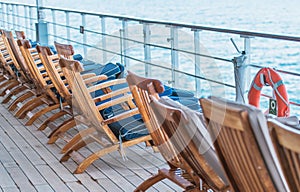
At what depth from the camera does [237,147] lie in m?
1.80

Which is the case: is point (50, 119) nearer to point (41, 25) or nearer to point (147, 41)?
point (147, 41)

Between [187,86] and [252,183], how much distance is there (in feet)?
14.7

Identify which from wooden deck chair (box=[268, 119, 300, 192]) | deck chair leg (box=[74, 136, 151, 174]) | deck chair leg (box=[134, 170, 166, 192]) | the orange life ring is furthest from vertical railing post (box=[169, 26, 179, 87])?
wooden deck chair (box=[268, 119, 300, 192])

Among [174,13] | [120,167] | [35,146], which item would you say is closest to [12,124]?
[35,146]

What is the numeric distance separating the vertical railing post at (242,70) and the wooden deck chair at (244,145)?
2.09 meters

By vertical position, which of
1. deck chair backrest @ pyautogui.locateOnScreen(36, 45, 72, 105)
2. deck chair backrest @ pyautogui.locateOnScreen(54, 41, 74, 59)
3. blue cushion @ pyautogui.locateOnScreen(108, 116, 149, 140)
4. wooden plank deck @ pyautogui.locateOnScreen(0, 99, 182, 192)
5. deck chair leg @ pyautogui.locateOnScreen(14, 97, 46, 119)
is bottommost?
wooden plank deck @ pyautogui.locateOnScreen(0, 99, 182, 192)

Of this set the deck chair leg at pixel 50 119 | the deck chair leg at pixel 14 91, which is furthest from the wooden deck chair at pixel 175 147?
the deck chair leg at pixel 14 91

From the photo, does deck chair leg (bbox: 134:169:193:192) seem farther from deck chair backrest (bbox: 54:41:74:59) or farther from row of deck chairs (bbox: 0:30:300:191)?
deck chair backrest (bbox: 54:41:74:59)

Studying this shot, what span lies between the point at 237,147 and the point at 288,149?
0.25 meters

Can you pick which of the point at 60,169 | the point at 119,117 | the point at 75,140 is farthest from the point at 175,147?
the point at 75,140

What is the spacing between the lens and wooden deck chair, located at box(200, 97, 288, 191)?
1671mm

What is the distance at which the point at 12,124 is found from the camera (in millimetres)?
4699

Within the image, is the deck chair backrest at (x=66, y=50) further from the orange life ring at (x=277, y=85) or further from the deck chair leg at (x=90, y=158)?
the orange life ring at (x=277, y=85)

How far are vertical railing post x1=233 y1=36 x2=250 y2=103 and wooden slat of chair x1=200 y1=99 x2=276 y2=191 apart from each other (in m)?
2.07
